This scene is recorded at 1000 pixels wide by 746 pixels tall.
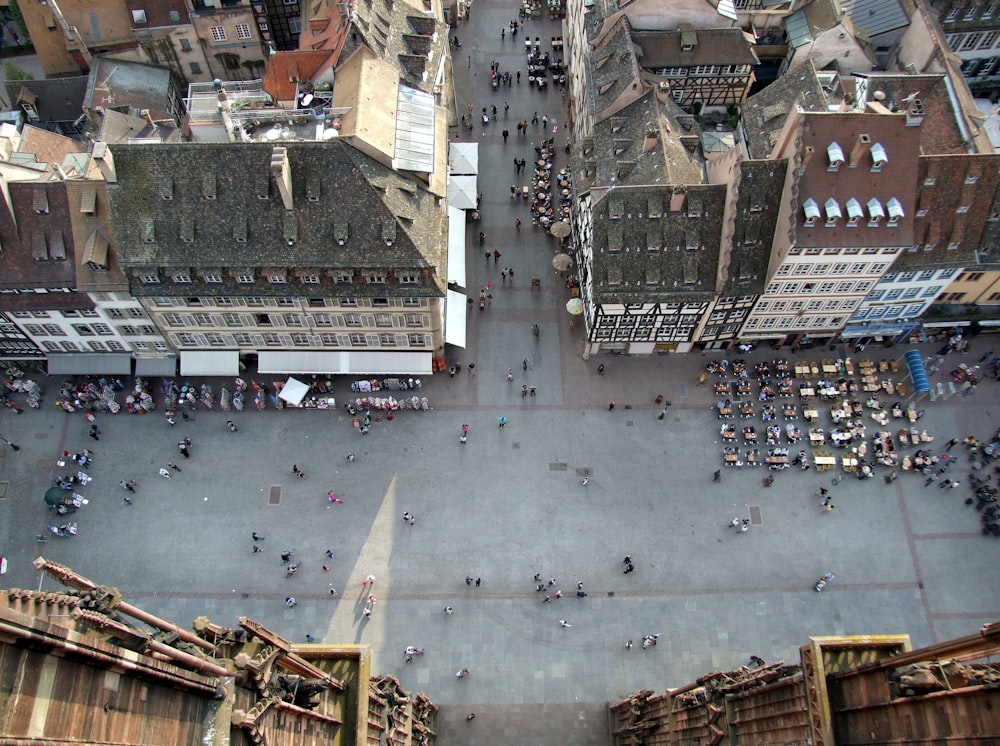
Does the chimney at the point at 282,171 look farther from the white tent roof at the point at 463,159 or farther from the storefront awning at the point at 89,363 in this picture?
the white tent roof at the point at 463,159

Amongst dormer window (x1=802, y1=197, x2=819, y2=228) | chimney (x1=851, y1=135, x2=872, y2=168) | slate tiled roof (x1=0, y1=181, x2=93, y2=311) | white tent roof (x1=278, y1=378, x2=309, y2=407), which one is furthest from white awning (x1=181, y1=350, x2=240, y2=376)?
chimney (x1=851, y1=135, x2=872, y2=168)

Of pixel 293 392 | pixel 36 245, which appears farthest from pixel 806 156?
pixel 36 245

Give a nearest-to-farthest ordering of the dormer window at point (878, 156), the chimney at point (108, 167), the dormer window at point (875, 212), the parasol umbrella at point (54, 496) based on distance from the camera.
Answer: the chimney at point (108, 167) → the dormer window at point (878, 156) → the dormer window at point (875, 212) → the parasol umbrella at point (54, 496)

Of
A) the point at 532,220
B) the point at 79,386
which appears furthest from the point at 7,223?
the point at 532,220

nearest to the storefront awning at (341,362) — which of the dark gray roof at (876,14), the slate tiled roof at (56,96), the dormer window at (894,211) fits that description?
the slate tiled roof at (56,96)

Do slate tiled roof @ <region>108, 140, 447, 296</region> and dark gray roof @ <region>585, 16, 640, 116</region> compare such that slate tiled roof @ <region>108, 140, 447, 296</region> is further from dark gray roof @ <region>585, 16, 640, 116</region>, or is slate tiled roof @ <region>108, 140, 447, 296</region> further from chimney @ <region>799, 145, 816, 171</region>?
chimney @ <region>799, 145, 816, 171</region>

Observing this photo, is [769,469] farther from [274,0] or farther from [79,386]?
[274,0]
